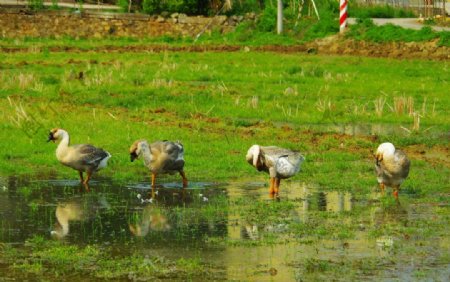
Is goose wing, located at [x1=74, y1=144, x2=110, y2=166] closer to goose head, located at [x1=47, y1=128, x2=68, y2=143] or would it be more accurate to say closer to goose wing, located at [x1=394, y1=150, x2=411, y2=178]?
goose head, located at [x1=47, y1=128, x2=68, y2=143]

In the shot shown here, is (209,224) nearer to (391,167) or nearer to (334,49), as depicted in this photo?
(391,167)

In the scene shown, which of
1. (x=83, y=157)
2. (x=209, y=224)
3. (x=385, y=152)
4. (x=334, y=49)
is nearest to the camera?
(x=209, y=224)

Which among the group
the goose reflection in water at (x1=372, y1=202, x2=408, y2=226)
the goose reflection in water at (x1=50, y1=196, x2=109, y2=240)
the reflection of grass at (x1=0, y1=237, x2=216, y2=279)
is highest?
the reflection of grass at (x1=0, y1=237, x2=216, y2=279)

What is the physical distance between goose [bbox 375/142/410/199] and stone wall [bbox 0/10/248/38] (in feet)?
107

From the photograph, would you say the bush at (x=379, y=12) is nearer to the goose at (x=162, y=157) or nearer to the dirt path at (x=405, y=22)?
the dirt path at (x=405, y=22)

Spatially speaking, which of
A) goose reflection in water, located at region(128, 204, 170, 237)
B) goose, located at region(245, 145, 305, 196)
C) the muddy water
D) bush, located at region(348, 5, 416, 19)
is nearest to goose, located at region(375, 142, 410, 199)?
the muddy water

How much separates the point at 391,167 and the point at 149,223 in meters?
3.56

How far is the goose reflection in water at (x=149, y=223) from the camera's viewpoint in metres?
13.8

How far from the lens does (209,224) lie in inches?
558

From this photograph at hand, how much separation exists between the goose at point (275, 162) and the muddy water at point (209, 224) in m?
0.25

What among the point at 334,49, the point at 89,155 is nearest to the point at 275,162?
the point at 89,155

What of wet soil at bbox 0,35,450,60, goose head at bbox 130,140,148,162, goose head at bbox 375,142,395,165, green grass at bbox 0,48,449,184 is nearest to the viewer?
goose head at bbox 375,142,395,165

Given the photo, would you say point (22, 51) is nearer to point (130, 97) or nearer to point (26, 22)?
point (26, 22)

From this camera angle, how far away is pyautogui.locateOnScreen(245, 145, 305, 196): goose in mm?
16109
